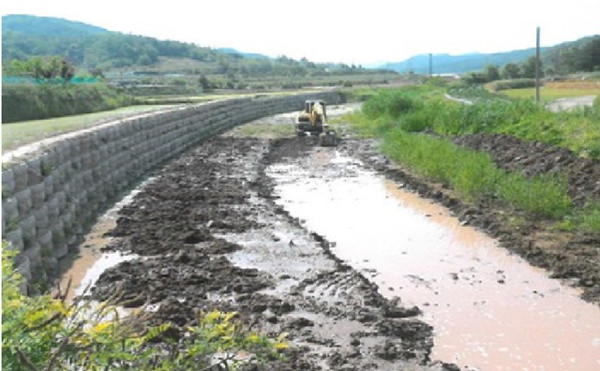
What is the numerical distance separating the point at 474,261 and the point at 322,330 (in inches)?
154

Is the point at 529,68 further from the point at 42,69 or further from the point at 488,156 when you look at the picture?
the point at 488,156

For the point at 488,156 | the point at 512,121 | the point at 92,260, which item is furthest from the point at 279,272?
the point at 512,121

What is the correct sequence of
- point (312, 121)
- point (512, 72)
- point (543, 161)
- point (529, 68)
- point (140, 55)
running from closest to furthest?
point (543, 161) → point (312, 121) → point (529, 68) → point (512, 72) → point (140, 55)

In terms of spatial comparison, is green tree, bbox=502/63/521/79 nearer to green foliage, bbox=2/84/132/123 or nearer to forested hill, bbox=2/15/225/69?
green foliage, bbox=2/84/132/123

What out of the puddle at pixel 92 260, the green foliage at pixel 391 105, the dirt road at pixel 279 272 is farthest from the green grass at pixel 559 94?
the puddle at pixel 92 260

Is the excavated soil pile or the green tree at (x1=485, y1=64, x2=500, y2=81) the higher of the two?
the green tree at (x1=485, y1=64, x2=500, y2=81)

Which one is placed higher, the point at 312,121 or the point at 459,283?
the point at 312,121

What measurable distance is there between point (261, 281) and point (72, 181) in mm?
5419

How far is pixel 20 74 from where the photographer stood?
157 feet

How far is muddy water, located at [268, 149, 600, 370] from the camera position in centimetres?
703

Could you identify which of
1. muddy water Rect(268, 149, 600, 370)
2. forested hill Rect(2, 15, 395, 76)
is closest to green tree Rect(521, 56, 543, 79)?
forested hill Rect(2, 15, 395, 76)

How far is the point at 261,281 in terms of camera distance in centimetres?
910

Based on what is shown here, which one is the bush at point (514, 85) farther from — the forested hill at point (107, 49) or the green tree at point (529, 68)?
the forested hill at point (107, 49)

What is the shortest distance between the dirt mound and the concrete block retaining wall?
951 centimetres
